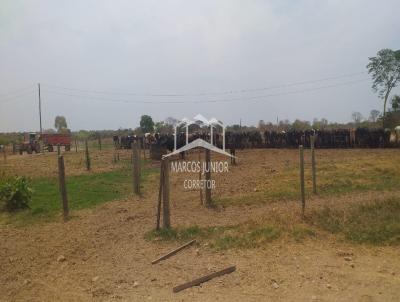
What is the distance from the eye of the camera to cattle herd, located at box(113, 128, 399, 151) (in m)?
23.1

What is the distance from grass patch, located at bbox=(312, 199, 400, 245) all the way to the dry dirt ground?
11.2 inches

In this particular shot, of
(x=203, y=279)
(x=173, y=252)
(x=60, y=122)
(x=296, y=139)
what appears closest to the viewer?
(x=203, y=279)

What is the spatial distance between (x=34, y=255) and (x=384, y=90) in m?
34.0

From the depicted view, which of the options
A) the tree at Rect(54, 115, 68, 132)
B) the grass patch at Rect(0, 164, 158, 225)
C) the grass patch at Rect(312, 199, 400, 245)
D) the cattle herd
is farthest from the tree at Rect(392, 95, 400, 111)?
the tree at Rect(54, 115, 68, 132)

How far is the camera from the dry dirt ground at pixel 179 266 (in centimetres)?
414

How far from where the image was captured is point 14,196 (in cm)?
886

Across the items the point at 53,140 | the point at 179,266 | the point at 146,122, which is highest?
the point at 146,122

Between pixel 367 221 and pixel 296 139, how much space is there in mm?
20018

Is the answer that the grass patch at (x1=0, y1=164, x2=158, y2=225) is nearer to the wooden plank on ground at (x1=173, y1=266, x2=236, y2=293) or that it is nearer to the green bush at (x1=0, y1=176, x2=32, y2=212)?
the green bush at (x1=0, y1=176, x2=32, y2=212)

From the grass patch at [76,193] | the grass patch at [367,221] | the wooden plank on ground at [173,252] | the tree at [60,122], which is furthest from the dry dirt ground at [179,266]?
the tree at [60,122]

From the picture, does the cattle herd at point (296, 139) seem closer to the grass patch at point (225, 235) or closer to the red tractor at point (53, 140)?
the red tractor at point (53, 140)

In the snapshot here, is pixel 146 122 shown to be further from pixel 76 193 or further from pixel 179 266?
pixel 179 266

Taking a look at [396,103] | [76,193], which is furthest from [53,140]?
[396,103]

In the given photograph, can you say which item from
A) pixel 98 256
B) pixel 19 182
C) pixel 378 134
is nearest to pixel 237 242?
pixel 98 256
